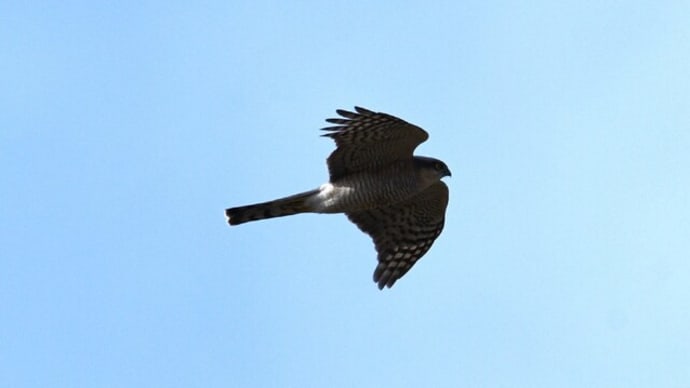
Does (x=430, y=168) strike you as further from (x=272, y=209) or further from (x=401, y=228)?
(x=272, y=209)

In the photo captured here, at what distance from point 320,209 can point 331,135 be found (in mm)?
1020

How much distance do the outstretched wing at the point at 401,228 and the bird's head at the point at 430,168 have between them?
67cm

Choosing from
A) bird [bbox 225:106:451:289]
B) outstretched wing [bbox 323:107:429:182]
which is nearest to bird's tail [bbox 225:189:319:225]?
bird [bbox 225:106:451:289]

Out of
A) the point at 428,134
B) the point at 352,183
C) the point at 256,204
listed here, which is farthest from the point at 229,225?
the point at 428,134

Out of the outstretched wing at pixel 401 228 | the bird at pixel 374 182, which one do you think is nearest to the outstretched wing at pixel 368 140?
the bird at pixel 374 182

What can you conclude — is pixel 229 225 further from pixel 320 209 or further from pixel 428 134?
pixel 428 134

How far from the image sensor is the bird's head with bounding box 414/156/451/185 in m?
17.8

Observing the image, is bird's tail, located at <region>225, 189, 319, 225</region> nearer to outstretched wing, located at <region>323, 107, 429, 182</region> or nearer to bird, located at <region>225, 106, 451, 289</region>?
bird, located at <region>225, 106, 451, 289</region>

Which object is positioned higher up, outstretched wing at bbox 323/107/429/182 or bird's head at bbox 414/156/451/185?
outstretched wing at bbox 323/107/429/182

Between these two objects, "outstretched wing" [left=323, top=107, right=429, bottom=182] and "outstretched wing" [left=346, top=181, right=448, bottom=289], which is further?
"outstretched wing" [left=346, top=181, right=448, bottom=289]

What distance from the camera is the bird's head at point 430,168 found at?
1775 cm

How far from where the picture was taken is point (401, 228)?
61.8 ft

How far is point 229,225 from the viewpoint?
709 inches

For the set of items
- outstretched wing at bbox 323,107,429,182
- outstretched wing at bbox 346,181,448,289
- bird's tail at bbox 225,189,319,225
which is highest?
outstretched wing at bbox 323,107,429,182
